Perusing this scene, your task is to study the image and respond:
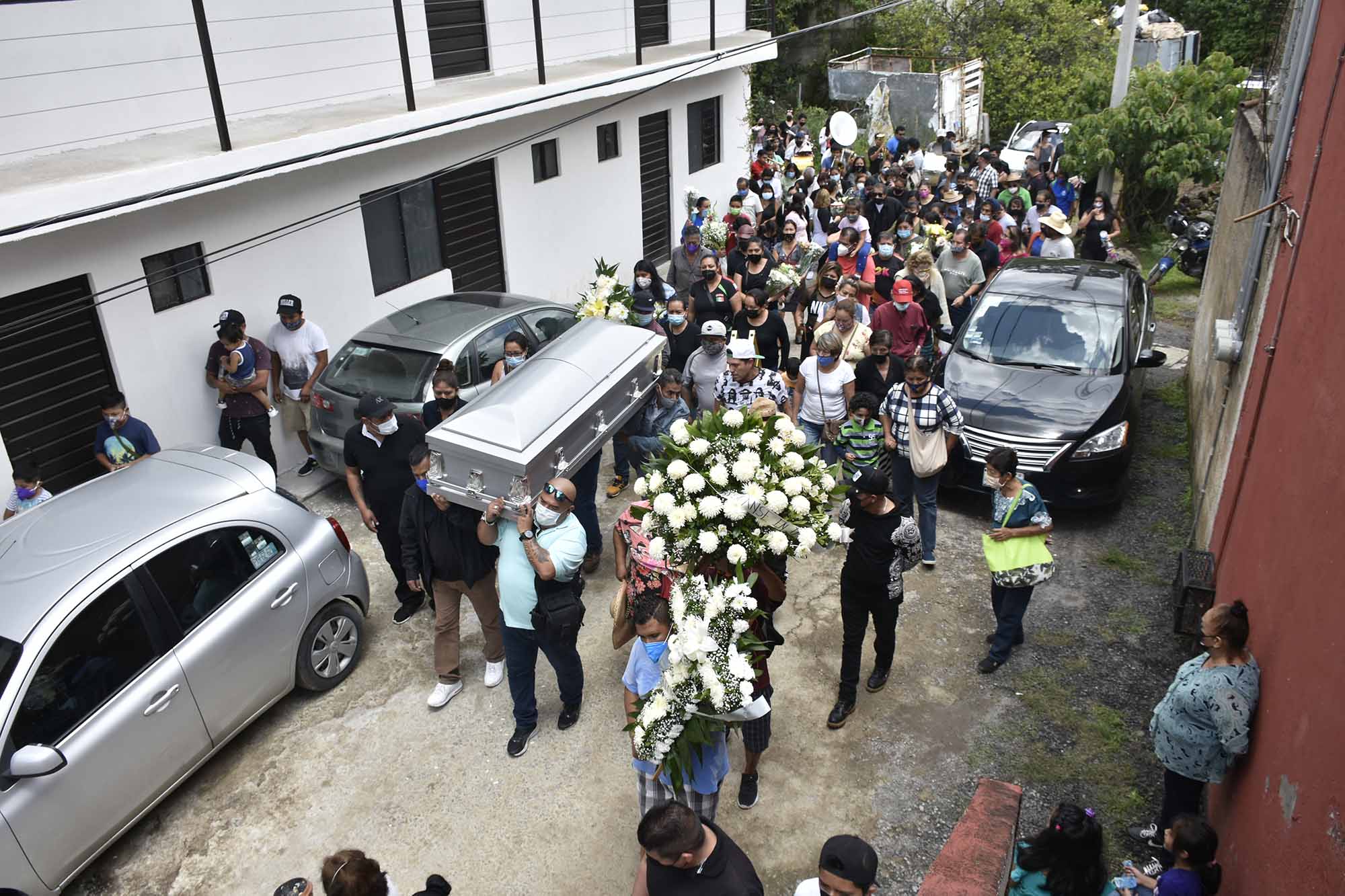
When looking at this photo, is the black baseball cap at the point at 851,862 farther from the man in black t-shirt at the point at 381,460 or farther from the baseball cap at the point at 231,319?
the baseball cap at the point at 231,319

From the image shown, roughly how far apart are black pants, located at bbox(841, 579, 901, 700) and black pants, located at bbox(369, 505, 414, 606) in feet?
9.75

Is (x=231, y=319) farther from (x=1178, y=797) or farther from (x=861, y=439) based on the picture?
(x=1178, y=797)

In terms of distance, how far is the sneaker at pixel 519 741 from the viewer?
568cm

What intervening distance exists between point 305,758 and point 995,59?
24843 millimetres

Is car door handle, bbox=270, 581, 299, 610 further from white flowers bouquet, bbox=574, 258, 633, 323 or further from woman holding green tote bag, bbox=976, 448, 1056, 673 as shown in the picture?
woman holding green tote bag, bbox=976, 448, 1056, 673

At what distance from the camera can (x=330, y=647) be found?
6.19 m

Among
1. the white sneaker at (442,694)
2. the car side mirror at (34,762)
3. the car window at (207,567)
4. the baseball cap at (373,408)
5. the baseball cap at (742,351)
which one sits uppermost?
the baseball cap at (742,351)

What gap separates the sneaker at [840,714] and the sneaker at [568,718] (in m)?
1.52

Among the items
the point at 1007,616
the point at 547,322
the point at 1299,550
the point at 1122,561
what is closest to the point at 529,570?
the point at 1007,616

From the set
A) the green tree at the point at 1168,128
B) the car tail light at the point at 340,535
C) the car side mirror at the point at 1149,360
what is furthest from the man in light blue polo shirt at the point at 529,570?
the green tree at the point at 1168,128

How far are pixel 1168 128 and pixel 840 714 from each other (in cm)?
1295

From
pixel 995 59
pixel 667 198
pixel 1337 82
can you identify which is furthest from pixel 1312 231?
pixel 995 59

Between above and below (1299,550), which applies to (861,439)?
below

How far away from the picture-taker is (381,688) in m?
6.30
